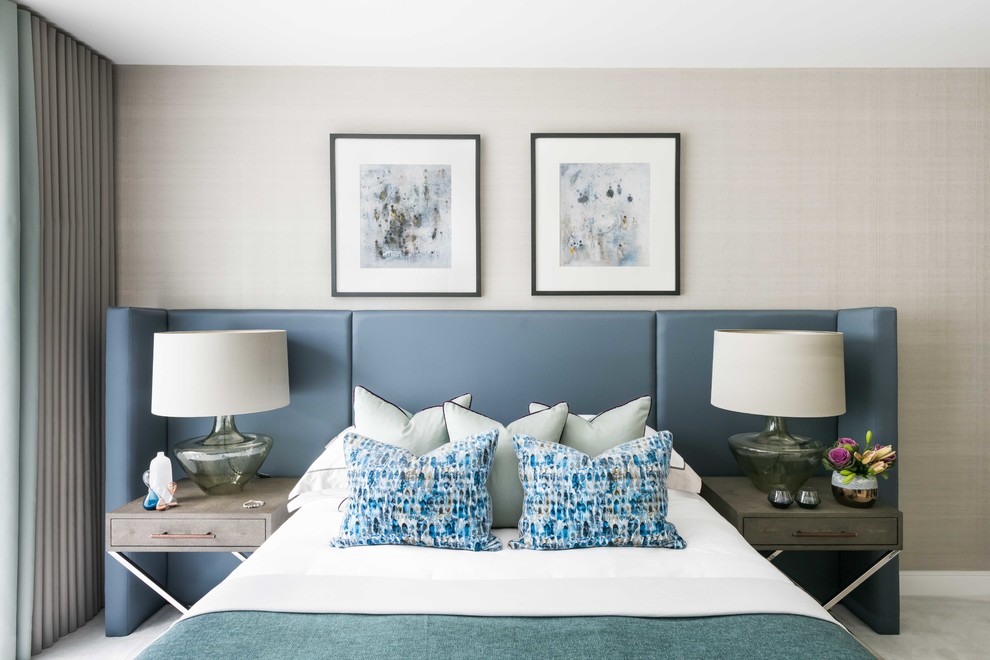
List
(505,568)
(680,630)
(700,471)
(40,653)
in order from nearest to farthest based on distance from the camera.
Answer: (680,630) → (505,568) → (40,653) → (700,471)

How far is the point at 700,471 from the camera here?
2643mm

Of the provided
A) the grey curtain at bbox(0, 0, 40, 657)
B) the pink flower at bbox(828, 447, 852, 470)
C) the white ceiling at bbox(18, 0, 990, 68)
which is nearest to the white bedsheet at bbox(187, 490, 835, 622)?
the pink flower at bbox(828, 447, 852, 470)

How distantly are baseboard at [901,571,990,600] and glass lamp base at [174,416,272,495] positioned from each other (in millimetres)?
2973

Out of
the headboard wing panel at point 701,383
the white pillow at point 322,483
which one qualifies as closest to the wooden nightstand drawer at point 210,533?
the white pillow at point 322,483

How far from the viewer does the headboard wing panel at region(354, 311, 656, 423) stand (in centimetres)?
262

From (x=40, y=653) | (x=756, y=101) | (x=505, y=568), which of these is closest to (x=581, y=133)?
(x=756, y=101)

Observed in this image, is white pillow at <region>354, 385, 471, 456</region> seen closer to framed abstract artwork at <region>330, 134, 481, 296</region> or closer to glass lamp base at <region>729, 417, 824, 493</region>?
framed abstract artwork at <region>330, 134, 481, 296</region>

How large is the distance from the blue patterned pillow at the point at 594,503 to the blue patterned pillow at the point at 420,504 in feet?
0.51

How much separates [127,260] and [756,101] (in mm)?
2989

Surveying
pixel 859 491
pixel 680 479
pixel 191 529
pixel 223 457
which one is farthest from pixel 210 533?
pixel 859 491

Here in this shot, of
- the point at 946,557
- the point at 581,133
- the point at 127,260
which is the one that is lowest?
the point at 946,557

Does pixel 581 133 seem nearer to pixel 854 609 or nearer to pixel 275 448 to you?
pixel 275 448

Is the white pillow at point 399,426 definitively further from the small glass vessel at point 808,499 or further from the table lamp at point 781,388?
the small glass vessel at point 808,499

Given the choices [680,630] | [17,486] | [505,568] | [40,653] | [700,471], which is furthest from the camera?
[700,471]
